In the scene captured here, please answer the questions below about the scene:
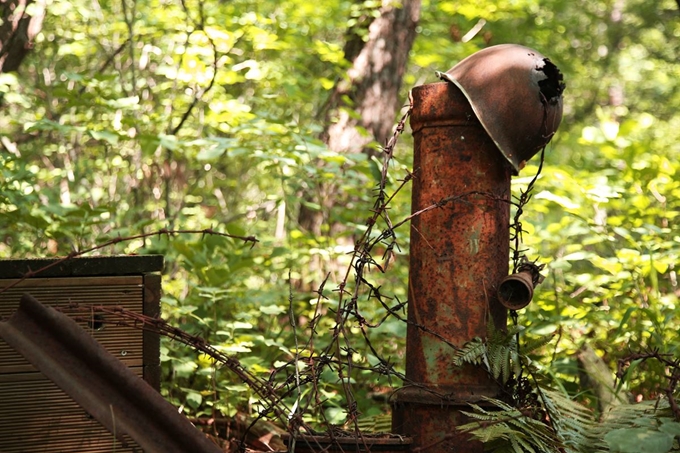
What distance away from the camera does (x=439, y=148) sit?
8.05 feet

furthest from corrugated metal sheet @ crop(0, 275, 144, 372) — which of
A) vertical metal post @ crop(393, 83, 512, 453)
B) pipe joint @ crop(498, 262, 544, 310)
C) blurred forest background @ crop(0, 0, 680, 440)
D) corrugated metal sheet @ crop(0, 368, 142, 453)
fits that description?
pipe joint @ crop(498, 262, 544, 310)

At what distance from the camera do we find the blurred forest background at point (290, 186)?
3965 millimetres

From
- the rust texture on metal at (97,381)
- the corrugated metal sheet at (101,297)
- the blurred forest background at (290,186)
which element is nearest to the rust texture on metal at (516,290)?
the blurred forest background at (290,186)

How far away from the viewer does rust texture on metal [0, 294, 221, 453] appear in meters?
1.81

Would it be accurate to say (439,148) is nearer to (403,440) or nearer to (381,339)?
(403,440)

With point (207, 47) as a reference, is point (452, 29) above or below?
above

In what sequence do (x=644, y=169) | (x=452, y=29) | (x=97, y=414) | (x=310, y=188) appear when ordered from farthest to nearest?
(x=452, y=29) → (x=310, y=188) → (x=644, y=169) → (x=97, y=414)

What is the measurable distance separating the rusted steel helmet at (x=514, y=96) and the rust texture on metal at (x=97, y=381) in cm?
142

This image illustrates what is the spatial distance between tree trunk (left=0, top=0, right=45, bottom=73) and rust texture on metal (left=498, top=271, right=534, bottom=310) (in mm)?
4517

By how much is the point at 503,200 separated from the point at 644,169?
108 inches

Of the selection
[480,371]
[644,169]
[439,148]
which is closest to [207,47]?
[644,169]

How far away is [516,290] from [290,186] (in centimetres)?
534

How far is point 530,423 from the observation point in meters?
2.25

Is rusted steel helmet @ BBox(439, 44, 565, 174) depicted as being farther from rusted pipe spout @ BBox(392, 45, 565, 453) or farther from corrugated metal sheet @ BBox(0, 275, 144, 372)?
corrugated metal sheet @ BBox(0, 275, 144, 372)
